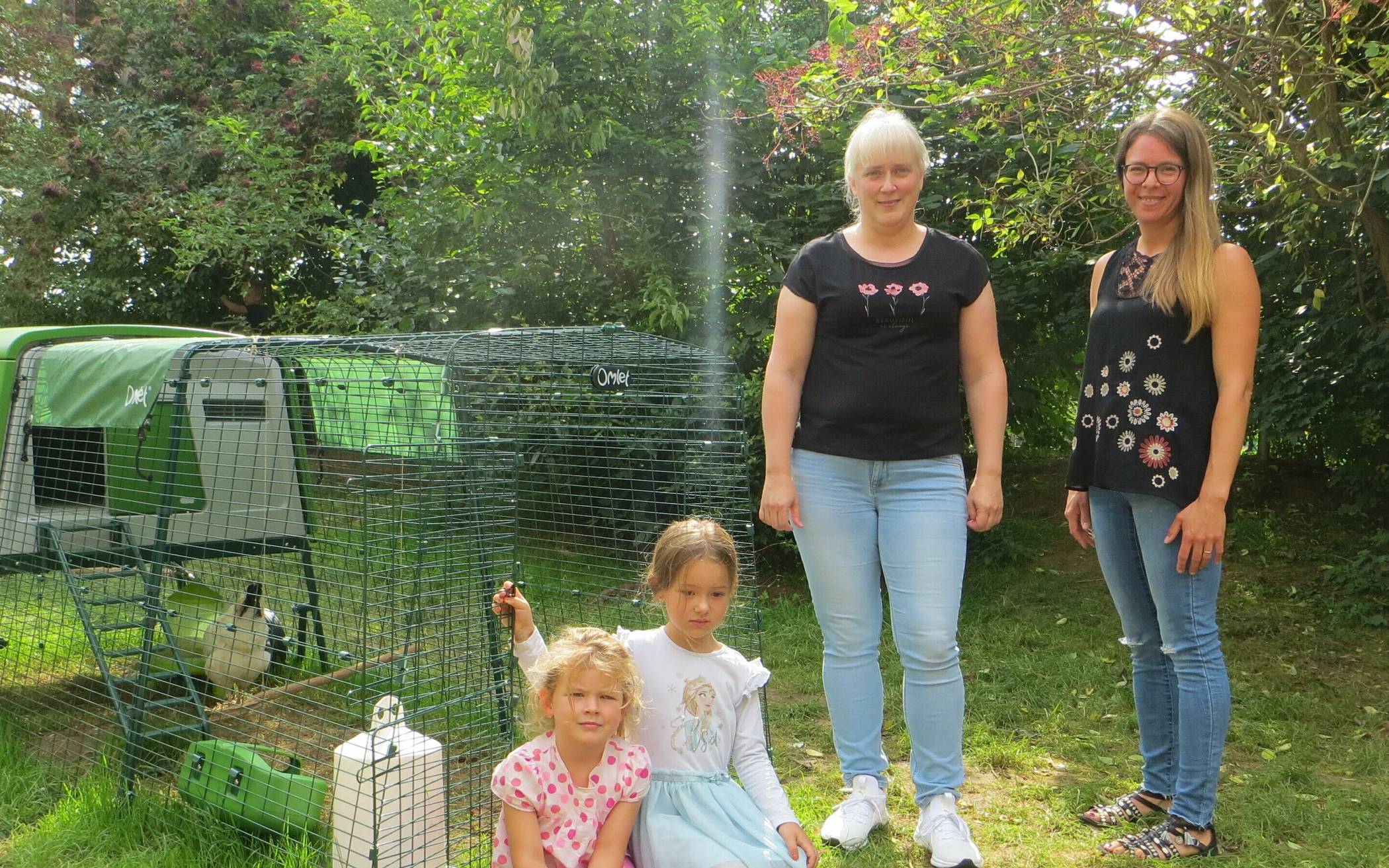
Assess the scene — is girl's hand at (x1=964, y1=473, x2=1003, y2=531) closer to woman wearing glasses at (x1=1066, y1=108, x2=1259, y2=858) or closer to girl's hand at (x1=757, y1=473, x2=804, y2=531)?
woman wearing glasses at (x1=1066, y1=108, x2=1259, y2=858)

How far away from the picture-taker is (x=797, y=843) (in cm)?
226

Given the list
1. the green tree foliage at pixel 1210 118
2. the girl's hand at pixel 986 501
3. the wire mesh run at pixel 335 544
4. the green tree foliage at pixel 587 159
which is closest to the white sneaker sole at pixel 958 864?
the girl's hand at pixel 986 501

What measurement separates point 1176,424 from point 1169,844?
1.00 m

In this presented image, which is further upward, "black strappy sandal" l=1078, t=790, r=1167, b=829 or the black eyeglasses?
the black eyeglasses

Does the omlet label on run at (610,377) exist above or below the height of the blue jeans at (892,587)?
above

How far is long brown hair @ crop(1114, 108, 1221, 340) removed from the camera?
2.43 metres

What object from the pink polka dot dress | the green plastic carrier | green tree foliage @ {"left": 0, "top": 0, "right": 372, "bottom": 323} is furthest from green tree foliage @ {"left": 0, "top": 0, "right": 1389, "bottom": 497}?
the green plastic carrier

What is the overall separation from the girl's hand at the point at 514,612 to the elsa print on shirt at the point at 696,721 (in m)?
0.37

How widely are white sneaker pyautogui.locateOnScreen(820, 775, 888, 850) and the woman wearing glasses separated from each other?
21.9 inches

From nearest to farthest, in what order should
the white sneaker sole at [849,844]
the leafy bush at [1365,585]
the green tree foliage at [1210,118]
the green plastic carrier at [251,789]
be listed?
1. the white sneaker sole at [849,844]
2. the green plastic carrier at [251,789]
3. the green tree foliage at [1210,118]
4. the leafy bush at [1365,585]

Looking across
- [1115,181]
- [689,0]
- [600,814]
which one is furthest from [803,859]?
[689,0]

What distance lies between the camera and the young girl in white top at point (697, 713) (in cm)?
228

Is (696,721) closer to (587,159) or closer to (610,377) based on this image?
(610,377)

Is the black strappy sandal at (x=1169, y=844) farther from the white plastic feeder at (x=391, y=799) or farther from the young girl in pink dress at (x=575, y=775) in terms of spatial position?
the white plastic feeder at (x=391, y=799)
